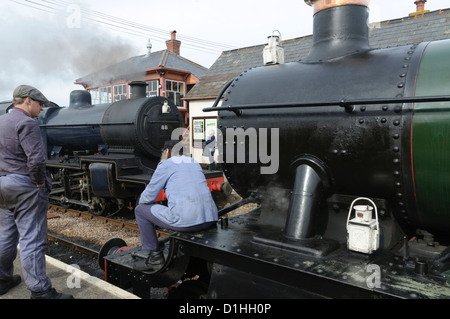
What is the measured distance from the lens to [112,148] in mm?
7762

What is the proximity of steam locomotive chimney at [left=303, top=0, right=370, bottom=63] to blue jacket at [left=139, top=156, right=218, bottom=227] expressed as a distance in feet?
4.64

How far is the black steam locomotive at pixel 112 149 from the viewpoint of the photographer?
6.95 meters

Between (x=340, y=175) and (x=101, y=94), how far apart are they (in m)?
25.3

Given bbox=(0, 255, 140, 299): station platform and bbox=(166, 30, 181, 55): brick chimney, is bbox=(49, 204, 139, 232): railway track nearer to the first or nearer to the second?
bbox=(0, 255, 140, 299): station platform

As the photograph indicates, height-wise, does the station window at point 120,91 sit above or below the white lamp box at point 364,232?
above

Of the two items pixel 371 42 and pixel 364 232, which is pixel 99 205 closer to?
pixel 364 232

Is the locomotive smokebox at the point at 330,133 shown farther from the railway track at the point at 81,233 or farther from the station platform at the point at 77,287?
the railway track at the point at 81,233

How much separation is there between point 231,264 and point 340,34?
1.98m

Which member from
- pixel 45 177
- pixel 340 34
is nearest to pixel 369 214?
pixel 340 34

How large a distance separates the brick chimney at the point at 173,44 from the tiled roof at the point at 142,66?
123 centimetres

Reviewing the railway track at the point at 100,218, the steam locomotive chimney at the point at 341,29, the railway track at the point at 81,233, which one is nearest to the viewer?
the steam locomotive chimney at the point at 341,29

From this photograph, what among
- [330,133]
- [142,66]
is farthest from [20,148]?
[142,66]

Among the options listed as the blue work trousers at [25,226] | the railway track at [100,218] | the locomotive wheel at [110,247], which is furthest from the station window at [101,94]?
the blue work trousers at [25,226]

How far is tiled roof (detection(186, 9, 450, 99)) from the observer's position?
10.3m
